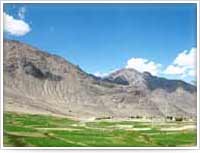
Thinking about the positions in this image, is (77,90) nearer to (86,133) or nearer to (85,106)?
(85,106)

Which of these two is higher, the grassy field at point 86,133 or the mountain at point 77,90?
the mountain at point 77,90

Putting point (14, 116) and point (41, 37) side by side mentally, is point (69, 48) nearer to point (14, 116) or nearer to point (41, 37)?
point (41, 37)

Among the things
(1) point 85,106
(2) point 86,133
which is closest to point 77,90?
(1) point 85,106

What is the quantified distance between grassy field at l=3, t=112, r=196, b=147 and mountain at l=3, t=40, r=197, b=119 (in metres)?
0.08

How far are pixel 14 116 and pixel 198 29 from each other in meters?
1.65

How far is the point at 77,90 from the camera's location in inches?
297

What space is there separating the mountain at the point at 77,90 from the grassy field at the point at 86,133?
8 centimetres

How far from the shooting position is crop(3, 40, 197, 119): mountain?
24.4 ft

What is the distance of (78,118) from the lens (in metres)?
7.50

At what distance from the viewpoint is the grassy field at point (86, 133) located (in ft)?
24.2

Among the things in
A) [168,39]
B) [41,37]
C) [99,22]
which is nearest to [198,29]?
[168,39]

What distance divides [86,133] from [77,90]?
1.22 ft

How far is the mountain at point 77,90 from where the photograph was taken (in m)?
7.43

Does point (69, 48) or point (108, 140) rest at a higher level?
Answer: point (69, 48)
